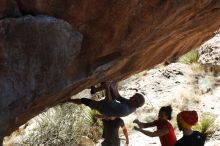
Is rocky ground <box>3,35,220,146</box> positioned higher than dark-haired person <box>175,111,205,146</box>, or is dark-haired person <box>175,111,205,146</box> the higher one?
dark-haired person <box>175,111,205,146</box>

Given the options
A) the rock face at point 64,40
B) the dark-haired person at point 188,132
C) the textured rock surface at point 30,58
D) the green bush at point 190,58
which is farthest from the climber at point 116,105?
the green bush at point 190,58

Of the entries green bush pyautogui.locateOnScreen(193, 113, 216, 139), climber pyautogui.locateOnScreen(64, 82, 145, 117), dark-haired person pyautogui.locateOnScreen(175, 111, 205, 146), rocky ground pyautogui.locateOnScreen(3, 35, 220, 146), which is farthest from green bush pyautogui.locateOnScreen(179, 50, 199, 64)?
dark-haired person pyautogui.locateOnScreen(175, 111, 205, 146)

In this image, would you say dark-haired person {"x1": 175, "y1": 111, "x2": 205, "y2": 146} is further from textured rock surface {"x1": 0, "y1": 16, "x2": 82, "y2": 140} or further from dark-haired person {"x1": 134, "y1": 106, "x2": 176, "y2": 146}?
textured rock surface {"x1": 0, "y1": 16, "x2": 82, "y2": 140}

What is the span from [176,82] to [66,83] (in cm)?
897

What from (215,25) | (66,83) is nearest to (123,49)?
(66,83)

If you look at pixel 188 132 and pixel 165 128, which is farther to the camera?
pixel 165 128

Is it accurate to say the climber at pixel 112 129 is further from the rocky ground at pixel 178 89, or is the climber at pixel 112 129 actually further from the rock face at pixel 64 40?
the rocky ground at pixel 178 89

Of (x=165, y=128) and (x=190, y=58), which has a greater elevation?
(x=165, y=128)

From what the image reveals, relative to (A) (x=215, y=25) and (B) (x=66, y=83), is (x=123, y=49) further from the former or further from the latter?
(A) (x=215, y=25)

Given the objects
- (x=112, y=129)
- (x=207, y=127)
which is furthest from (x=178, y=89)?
(x=112, y=129)

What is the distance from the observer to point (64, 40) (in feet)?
16.5

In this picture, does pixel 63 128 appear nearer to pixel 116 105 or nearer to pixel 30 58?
pixel 116 105

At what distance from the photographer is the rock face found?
4.73 metres

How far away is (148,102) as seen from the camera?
1323cm
